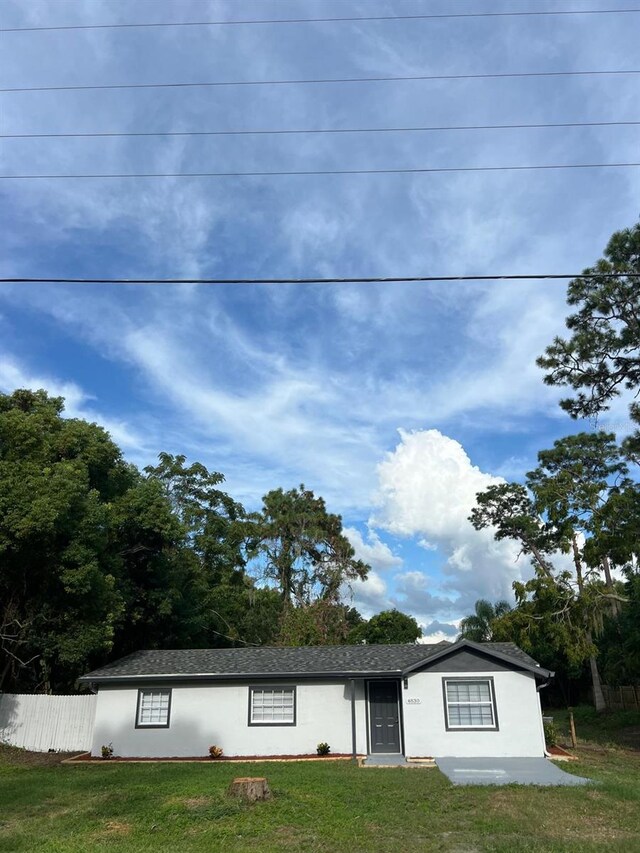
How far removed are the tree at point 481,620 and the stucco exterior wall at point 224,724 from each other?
99.2 feet

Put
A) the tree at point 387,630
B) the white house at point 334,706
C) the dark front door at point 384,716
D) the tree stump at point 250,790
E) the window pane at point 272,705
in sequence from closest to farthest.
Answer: the tree stump at point 250,790
the white house at point 334,706
the dark front door at point 384,716
the window pane at point 272,705
the tree at point 387,630

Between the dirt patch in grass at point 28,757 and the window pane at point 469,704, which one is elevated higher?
the window pane at point 469,704

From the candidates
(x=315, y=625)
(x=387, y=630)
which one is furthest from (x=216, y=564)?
(x=387, y=630)

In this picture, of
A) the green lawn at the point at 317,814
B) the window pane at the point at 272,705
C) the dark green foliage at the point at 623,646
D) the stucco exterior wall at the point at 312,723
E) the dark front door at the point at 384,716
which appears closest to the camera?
the green lawn at the point at 317,814

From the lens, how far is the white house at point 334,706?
1783 centimetres

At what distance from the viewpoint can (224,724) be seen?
18.9 m

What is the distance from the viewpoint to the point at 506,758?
56.3 ft

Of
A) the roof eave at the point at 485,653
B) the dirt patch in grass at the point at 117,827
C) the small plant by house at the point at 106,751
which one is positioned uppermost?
the roof eave at the point at 485,653

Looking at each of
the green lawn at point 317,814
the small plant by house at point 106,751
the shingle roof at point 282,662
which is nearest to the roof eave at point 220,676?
the shingle roof at point 282,662

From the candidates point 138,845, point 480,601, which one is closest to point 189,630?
point 138,845

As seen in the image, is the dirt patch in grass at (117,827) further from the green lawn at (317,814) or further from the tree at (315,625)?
the tree at (315,625)

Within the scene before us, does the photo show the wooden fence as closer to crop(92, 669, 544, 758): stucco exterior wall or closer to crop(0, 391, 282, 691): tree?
crop(92, 669, 544, 758): stucco exterior wall

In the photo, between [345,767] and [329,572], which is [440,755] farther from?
[329,572]

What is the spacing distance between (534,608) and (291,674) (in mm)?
9850
